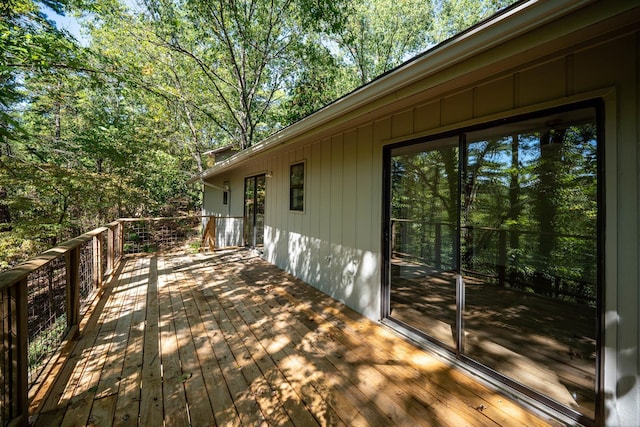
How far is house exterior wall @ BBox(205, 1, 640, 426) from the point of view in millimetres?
1473

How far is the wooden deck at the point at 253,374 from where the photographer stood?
1.75 metres

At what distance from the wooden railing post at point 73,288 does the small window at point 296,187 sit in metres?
3.12

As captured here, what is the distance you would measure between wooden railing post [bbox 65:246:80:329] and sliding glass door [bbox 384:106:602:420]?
3.24m

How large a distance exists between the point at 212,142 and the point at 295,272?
15.6 meters

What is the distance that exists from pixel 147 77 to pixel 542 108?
13.3 m

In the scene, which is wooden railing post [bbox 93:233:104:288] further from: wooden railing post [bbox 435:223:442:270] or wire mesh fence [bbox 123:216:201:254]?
wire mesh fence [bbox 123:216:201:254]

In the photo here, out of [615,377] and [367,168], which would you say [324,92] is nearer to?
[367,168]

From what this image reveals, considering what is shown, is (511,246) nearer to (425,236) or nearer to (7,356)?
(425,236)

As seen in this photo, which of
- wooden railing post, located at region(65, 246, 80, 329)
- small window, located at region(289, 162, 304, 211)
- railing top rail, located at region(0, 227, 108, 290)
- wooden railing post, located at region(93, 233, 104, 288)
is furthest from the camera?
small window, located at region(289, 162, 304, 211)

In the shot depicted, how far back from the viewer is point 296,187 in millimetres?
5199

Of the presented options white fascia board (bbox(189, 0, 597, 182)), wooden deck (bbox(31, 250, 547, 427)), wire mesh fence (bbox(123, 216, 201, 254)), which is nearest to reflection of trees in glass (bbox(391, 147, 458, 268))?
white fascia board (bbox(189, 0, 597, 182))

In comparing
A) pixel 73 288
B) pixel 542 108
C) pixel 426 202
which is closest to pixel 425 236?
pixel 426 202

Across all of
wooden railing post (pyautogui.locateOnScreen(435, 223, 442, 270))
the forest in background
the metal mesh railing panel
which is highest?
the forest in background

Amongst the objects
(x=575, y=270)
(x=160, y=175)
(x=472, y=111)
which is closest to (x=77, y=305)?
(x=472, y=111)
